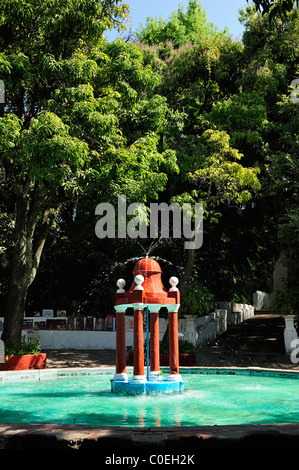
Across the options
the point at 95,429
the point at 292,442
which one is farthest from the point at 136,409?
the point at 292,442

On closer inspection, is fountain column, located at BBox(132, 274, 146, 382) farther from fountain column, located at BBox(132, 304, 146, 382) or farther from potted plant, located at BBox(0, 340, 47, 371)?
potted plant, located at BBox(0, 340, 47, 371)

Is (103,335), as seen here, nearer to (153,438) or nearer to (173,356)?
(173,356)

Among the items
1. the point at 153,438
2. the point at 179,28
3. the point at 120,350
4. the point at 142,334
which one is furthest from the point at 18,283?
the point at 179,28

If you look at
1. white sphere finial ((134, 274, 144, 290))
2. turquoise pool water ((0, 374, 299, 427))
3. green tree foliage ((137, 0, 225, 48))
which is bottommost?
turquoise pool water ((0, 374, 299, 427))

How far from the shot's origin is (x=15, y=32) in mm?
15172

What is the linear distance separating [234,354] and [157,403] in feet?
33.1

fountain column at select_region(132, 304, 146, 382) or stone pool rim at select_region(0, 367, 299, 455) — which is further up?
fountain column at select_region(132, 304, 146, 382)

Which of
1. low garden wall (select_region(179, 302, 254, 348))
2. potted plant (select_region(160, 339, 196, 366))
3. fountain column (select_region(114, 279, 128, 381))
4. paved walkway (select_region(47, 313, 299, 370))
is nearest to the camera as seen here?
fountain column (select_region(114, 279, 128, 381))

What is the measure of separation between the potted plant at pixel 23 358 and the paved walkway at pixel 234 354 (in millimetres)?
1436

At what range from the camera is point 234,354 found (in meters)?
18.5

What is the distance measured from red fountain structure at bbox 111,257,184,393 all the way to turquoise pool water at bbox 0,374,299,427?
26cm

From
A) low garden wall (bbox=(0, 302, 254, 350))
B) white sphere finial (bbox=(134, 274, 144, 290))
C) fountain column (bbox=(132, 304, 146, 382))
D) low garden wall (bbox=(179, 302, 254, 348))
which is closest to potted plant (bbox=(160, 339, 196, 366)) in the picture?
low garden wall (bbox=(179, 302, 254, 348))

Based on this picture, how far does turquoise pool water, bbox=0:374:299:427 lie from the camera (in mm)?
7309

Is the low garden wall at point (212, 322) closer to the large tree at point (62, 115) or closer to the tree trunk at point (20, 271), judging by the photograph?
the large tree at point (62, 115)
